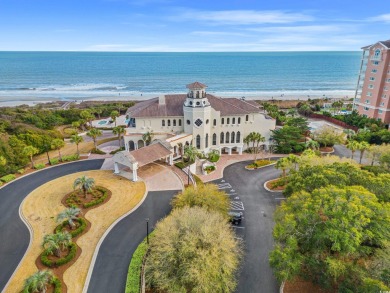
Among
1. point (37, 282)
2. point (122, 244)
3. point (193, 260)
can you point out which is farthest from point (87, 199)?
point (193, 260)

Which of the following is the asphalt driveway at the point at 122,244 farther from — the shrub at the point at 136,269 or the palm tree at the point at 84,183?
the palm tree at the point at 84,183

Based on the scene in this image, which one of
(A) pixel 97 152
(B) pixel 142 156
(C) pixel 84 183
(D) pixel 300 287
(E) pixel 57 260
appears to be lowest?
(D) pixel 300 287

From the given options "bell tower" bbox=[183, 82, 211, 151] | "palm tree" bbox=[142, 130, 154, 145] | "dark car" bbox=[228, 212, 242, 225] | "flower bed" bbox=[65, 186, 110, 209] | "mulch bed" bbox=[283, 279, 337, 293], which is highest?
"bell tower" bbox=[183, 82, 211, 151]

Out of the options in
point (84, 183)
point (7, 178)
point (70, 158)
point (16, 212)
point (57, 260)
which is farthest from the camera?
point (70, 158)

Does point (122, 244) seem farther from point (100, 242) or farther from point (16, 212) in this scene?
point (16, 212)

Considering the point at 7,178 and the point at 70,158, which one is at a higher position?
the point at 70,158

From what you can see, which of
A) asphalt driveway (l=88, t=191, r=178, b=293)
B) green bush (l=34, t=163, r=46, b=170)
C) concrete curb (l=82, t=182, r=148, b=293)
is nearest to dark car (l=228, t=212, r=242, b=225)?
asphalt driveway (l=88, t=191, r=178, b=293)

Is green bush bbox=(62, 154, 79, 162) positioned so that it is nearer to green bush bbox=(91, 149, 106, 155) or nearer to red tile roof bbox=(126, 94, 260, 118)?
green bush bbox=(91, 149, 106, 155)

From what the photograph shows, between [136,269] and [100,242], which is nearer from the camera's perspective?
[136,269]
